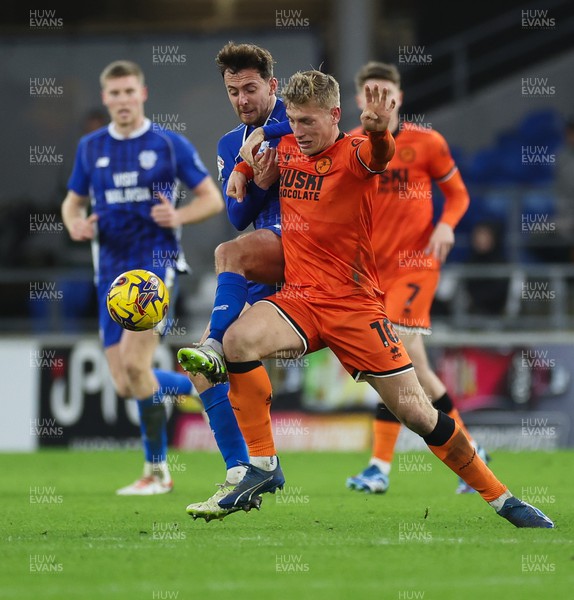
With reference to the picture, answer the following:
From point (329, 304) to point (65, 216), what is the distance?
3.50 m

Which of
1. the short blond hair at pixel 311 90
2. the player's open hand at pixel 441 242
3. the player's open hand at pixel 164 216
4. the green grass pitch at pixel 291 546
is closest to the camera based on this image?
the green grass pitch at pixel 291 546

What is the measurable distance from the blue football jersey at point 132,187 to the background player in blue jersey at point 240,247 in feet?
6.54

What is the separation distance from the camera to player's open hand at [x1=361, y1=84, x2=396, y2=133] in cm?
546

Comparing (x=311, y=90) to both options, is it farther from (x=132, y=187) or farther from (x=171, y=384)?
(x=171, y=384)

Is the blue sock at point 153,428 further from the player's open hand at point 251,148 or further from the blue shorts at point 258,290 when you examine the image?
the player's open hand at point 251,148

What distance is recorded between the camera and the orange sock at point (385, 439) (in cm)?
838

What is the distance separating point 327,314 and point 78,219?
3304 millimetres

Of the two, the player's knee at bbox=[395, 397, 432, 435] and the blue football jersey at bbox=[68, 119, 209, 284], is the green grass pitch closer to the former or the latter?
the player's knee at bbox=[395, 397, 432, 435]

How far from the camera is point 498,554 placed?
522cm

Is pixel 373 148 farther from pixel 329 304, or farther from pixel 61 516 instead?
pixel 61 516

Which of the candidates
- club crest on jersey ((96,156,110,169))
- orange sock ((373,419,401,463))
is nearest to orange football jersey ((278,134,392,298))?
orange sock ((373,419,401,463))

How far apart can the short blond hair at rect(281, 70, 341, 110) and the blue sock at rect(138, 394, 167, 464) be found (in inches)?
129

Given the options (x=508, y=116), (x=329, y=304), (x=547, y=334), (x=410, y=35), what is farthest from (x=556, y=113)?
(x=329, y=304)

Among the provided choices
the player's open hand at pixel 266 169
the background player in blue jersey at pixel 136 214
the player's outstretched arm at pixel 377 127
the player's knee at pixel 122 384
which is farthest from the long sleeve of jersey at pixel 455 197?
the player's outstretched arm at pixel 377 127
